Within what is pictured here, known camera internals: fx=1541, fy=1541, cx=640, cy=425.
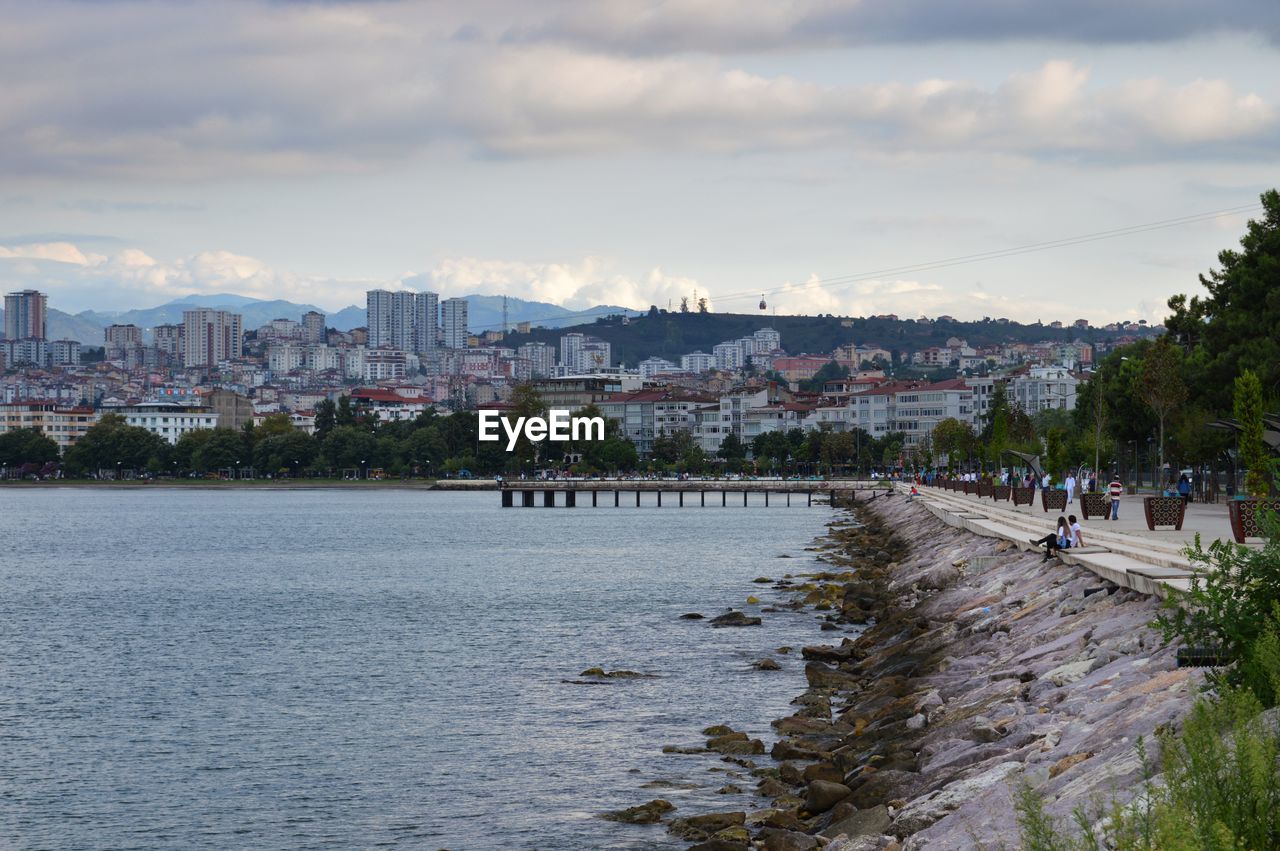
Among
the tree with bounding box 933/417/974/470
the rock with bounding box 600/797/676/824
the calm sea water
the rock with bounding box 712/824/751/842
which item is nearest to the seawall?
the rock with bounding box 712/824/751/842

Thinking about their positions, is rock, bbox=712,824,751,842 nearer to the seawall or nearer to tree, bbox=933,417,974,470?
the seawall

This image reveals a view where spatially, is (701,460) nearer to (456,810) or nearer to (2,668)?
(2,668)

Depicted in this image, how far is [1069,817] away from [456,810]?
438 inches

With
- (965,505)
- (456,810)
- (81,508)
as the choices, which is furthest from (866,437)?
(456,810)

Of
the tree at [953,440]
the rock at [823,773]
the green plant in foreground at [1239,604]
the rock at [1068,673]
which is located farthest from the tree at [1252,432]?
the tree at [953,440]

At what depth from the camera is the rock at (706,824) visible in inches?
696

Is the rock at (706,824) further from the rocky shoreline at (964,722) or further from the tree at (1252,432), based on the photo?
the tree at (1252,432)

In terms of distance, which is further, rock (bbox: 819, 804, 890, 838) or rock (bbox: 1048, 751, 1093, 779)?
rock (bbox: 819, 804, 890, 838)

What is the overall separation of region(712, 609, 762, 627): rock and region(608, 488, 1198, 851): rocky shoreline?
7.50 meters

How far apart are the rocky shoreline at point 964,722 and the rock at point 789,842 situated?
0.03 m

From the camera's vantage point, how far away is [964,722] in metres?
17.6

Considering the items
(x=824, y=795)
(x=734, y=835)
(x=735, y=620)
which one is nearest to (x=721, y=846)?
(x=734, y=835)

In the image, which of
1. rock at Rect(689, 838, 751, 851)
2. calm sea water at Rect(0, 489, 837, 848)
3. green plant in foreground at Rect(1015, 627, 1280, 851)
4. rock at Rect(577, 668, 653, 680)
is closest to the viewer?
green plant in foreground at Rect(1015, 627, 1280, 851)

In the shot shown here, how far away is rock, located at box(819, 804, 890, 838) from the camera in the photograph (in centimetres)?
1482
